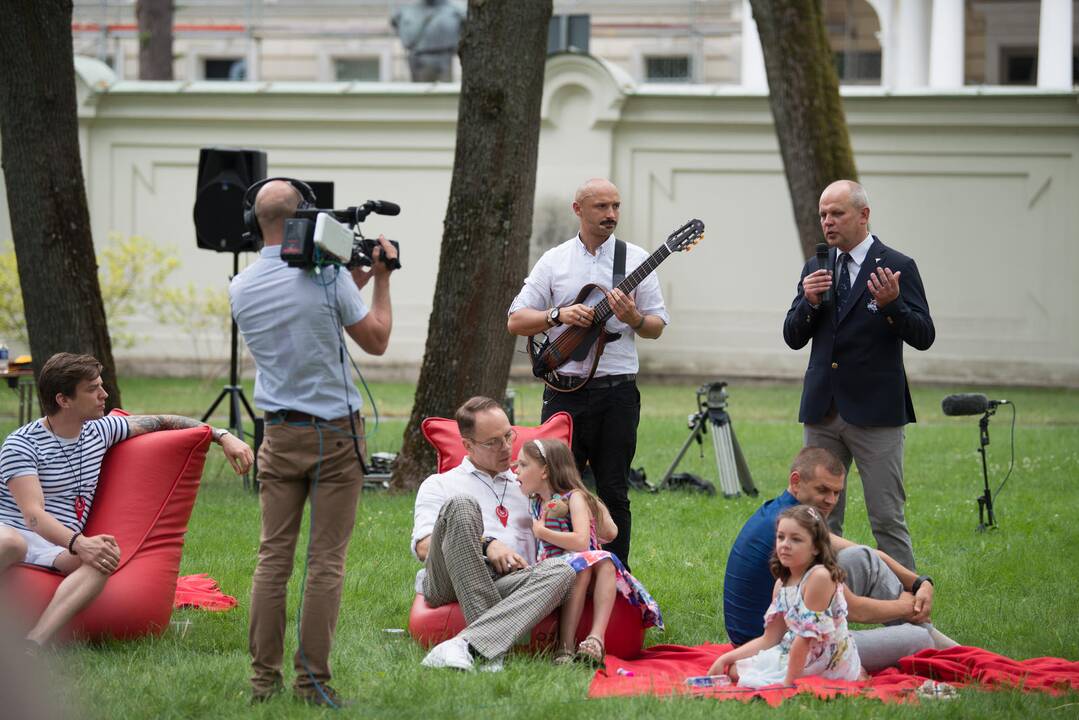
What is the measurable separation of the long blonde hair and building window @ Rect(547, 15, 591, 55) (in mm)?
19024

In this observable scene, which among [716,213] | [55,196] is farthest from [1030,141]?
[55,196]

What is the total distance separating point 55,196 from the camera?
10633mm

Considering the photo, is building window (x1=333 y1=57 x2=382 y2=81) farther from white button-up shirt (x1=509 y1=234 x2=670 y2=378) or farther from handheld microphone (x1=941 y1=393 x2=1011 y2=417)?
white button-up shirt (x1=509 y1=234 x2=670 y2=378)

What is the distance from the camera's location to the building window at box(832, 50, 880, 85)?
112 feet

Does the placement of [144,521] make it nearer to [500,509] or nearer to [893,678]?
[500,509]

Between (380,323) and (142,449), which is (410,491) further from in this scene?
(380,323)

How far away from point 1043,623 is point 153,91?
17.3 meters

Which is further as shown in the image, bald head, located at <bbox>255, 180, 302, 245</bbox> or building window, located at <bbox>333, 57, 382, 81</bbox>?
building window, located at <bbox>333, 57, 382, 81</bbox>

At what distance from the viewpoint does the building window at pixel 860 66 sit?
34.2 metres

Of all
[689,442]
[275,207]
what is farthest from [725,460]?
[275,207]

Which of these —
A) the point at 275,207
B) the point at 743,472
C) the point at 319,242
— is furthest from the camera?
the point at 743,472

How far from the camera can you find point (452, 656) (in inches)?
232

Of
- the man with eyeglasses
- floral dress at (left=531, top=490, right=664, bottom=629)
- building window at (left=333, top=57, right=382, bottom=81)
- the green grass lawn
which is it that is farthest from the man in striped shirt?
building window at (left=333, top=57, right=382, bottom=81)

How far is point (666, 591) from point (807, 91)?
7364 millimetres
